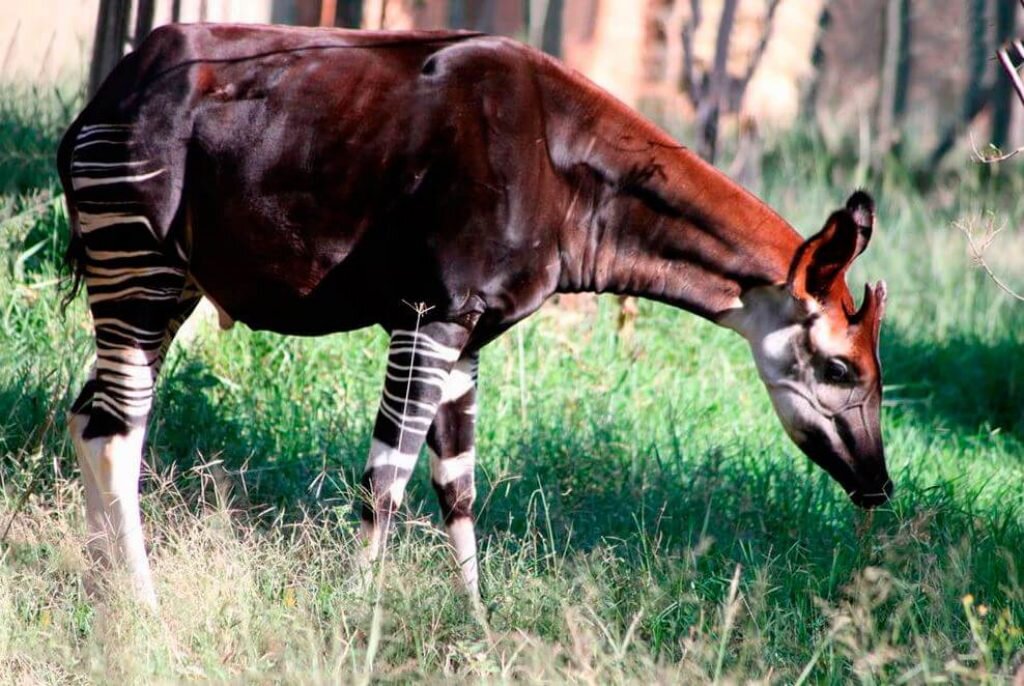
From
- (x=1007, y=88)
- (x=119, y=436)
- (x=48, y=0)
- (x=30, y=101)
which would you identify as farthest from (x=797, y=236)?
(x=48, y=0)

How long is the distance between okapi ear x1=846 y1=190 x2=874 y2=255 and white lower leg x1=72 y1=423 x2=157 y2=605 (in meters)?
2.16

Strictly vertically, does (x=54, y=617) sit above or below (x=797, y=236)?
below

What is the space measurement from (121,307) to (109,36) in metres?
2.12

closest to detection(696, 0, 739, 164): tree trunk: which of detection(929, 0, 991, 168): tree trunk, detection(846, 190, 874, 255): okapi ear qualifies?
detection(929, 0, 991, 168): tree trunk

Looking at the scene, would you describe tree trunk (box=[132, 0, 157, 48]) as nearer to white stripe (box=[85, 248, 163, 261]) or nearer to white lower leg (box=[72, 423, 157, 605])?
white stripe (box=[85, 248, 163, 261])

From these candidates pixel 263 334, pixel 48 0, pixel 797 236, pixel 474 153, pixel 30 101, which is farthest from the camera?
pixel 48 0

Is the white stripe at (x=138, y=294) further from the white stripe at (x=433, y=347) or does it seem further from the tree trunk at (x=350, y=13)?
the tree trunk at (x=350, y=13)

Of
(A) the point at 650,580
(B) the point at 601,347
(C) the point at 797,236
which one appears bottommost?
(B) the point at 601,347

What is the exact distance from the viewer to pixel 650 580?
3752 millimetres

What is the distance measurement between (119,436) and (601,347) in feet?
9.33

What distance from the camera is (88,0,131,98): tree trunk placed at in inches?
218

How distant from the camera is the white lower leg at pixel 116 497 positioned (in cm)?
381

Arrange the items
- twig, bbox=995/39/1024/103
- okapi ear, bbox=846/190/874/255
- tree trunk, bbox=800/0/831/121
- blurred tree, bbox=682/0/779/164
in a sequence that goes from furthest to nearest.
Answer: tree trunk, bbox=800/0/831/121
blurred tree, bbox=682/0/779/164
okapi ear, bbox=846/190/874/255
twig, bbox=995/39/1024/103

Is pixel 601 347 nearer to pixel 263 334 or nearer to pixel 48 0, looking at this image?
pixel 263 334
